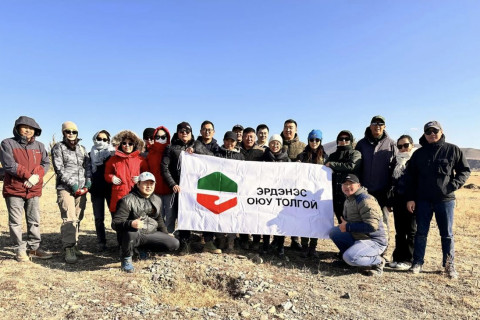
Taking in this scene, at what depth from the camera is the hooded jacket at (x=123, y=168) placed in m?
6.46

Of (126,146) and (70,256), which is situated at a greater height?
(126,146)

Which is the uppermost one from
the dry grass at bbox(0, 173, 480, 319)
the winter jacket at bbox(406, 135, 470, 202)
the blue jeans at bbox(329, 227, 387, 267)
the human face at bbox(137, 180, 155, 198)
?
the winter jacket at bbox(406, 135, 470, 202)

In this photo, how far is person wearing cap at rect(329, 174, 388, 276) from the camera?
602 cm

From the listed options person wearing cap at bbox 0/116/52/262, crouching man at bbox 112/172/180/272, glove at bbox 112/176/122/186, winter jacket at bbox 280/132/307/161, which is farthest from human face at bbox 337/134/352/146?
person wearing cap at bbox 0/116/52/262

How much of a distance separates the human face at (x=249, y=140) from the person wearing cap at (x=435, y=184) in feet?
11.1

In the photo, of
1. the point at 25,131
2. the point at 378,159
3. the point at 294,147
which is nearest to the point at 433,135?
the point at 378,159

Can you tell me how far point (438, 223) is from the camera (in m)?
6.14

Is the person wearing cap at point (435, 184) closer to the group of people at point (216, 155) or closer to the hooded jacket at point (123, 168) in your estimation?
the group of people at point (216, 155)

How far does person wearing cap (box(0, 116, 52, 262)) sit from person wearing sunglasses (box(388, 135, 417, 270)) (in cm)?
740

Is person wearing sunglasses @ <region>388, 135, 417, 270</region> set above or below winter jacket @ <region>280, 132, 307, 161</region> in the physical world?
below

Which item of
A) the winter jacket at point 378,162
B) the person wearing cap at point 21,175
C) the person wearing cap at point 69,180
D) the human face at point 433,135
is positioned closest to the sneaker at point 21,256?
the person wearing cap at point 21,175

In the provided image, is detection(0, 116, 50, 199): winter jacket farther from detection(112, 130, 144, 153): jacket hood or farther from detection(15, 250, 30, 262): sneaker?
detection(112, 130, 144, 153): jacket hood

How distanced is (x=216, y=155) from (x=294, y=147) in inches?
85.1

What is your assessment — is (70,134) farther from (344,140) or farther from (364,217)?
(364,217)
